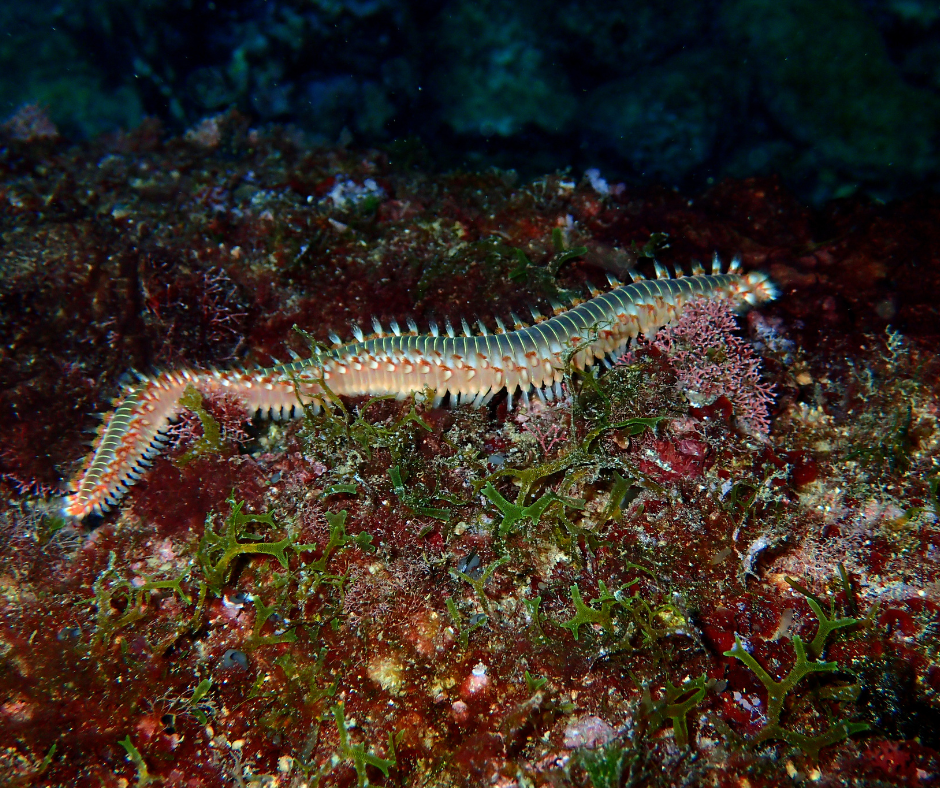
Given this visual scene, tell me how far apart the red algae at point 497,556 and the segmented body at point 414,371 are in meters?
0.27

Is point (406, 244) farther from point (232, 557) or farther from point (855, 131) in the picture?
point (855, 131)

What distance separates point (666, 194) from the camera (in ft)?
21.7

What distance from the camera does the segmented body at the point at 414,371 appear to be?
4.64 metres

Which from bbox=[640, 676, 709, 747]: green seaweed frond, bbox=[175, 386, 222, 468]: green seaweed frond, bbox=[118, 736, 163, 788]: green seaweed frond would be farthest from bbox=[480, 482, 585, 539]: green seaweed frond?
bbox=[118, 736, 163, 788]: green seaweed frond

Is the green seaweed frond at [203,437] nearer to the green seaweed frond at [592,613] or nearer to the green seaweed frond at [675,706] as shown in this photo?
the green seaweed frond at [592,613]

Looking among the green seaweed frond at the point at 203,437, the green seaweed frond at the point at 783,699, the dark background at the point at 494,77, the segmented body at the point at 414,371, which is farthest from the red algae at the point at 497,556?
the dark background at the point at 494,77

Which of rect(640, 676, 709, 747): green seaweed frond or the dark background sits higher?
the dark background

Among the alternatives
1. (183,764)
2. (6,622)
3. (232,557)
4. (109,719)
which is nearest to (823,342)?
(232,557)

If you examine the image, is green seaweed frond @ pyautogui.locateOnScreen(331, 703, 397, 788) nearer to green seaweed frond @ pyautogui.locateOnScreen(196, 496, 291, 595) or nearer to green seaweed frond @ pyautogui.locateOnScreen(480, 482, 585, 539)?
green seaweed frond @ pyautogui.locateOnScreen(196, 496, 291, 595)

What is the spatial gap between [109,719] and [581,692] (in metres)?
3.53

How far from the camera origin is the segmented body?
464 centimetres

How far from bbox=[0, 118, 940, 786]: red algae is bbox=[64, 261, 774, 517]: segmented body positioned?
0.87 feet

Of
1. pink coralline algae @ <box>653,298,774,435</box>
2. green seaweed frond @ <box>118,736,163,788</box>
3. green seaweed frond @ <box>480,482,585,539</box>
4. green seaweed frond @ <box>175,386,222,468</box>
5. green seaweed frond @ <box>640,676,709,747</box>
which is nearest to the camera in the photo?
green seaweed frond @ <box>640,676,709,747</box>

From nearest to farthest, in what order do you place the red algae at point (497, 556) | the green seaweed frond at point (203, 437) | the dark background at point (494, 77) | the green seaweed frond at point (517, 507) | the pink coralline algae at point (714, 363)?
the red algae at point (497, 556)
the green seaweed frond at point (517, 507)
the pink coralline algae at point (714, 363)
the green seaweed frond at point (203, 437)
the dark background at point (494, 77)
